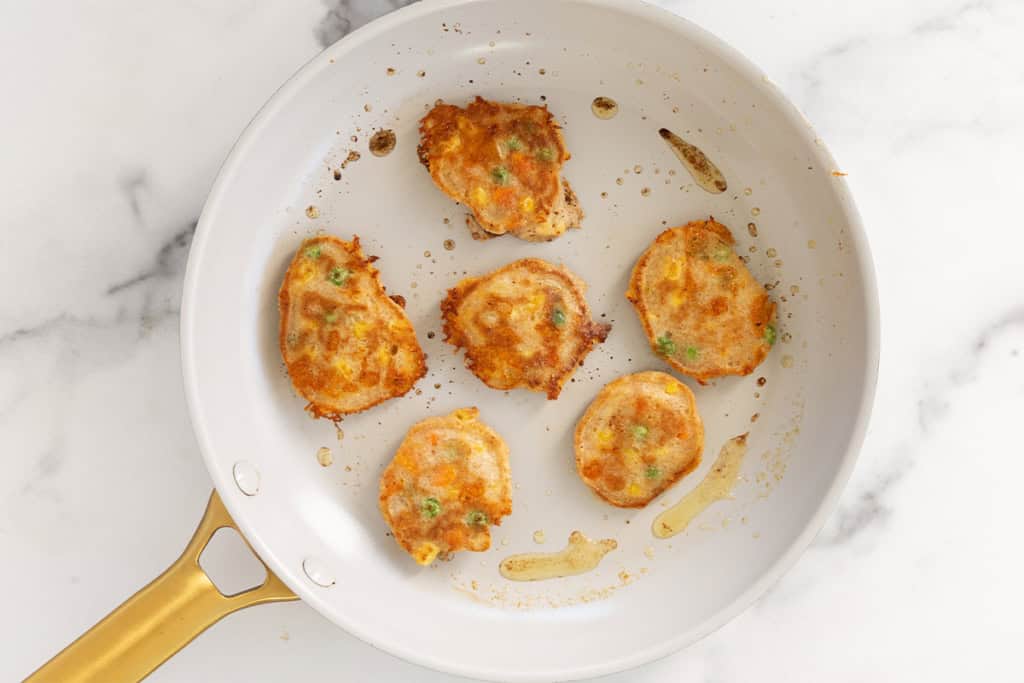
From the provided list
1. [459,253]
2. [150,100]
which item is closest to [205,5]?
[150,100]

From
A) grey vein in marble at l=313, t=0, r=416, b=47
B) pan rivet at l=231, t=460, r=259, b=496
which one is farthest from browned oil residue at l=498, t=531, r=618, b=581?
grey vein in marble at l=313, t=0, r=416, b=47

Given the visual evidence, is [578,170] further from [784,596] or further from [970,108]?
[784,596]

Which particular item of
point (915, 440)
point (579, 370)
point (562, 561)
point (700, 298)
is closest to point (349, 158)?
point (579, 370)

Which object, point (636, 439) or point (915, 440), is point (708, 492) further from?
point (915, 440)

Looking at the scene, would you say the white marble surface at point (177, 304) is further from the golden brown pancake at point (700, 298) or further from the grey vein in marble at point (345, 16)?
the golden brown pancake at point (700, 298)

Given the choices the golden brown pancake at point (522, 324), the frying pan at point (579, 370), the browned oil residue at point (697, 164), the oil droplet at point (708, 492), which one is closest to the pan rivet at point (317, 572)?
the frying pan at point (579, 370)

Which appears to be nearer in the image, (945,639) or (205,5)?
(205,5)

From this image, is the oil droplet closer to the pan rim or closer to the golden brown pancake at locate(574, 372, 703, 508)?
the golden brown pancake at locate(574, 372, 703, 508)
